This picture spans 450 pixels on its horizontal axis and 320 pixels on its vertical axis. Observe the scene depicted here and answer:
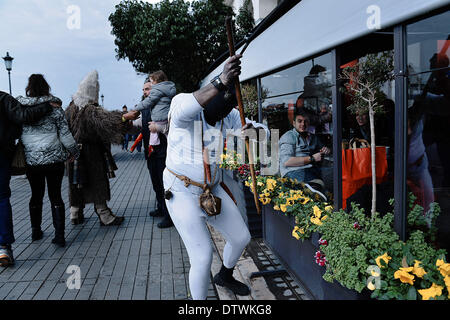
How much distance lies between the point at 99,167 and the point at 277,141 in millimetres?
2716

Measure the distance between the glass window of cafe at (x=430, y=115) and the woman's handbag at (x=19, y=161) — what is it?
13.7ft

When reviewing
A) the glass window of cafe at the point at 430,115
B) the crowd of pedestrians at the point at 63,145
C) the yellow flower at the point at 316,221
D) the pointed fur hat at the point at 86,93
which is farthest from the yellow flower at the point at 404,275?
the pointed fur hat at the point at 86,93

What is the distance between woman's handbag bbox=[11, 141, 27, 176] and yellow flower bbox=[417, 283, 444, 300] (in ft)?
14.4

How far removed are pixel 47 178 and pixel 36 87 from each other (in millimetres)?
1127

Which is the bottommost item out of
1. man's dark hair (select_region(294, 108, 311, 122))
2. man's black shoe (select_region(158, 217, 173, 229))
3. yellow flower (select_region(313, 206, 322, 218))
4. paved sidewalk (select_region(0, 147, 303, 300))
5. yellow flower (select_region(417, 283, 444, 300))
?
paved sidewalk (select_region(0, 147, 303, 300))

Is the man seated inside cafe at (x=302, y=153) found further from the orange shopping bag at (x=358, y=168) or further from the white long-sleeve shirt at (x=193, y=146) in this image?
the white long-sleeve shirt at (x=193, y=146)

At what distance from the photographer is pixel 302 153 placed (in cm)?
465

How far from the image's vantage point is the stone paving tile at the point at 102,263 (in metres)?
3.77

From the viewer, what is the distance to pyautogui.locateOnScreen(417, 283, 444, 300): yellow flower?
80.6 inches

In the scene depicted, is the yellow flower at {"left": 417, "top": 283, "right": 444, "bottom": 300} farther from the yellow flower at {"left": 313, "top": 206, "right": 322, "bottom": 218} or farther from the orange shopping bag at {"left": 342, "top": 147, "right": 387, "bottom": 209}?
the orange shopping bag at {"left": 342, "top": 147, "right": 387, "bottom": 209}

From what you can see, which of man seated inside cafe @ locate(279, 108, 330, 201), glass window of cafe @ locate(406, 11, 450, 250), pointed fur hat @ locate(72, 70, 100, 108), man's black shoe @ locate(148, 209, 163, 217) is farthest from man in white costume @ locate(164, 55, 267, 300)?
man's black shoe @ locate(148, 209, 163, 217)

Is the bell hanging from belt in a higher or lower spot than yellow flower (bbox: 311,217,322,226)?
higher
